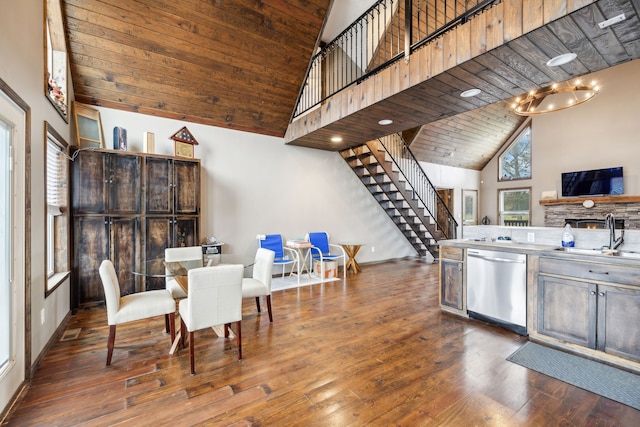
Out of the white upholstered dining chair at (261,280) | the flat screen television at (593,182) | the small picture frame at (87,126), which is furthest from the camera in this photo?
the flat screen television at (593,182)

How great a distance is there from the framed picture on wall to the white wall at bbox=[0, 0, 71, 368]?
990 cm

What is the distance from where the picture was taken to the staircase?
6.29 meters

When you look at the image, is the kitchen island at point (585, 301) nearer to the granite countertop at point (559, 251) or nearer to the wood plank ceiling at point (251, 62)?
the granite countertop at point (559, 251)

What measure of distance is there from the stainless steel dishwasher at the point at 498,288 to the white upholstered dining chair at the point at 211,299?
2.67 m

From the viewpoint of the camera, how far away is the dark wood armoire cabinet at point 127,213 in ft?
11.9

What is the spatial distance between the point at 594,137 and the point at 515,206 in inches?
105

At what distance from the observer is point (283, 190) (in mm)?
5742

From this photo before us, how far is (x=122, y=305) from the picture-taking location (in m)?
2.49

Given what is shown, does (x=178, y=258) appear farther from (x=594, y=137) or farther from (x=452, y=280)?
(x=594, y=137)

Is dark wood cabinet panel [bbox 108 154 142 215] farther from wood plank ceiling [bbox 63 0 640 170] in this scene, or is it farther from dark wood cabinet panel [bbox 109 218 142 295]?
wood plank ceiling [bbox 63 0 640 170]

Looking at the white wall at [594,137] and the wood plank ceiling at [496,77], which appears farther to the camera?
the white wall at [594,137]

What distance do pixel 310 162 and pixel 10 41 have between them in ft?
15.2

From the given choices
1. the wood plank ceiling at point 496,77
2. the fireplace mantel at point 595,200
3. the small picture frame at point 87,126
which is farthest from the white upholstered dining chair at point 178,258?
the fireplace mantel at point 595,200

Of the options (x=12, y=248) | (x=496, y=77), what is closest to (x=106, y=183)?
(x=12, y=248)
